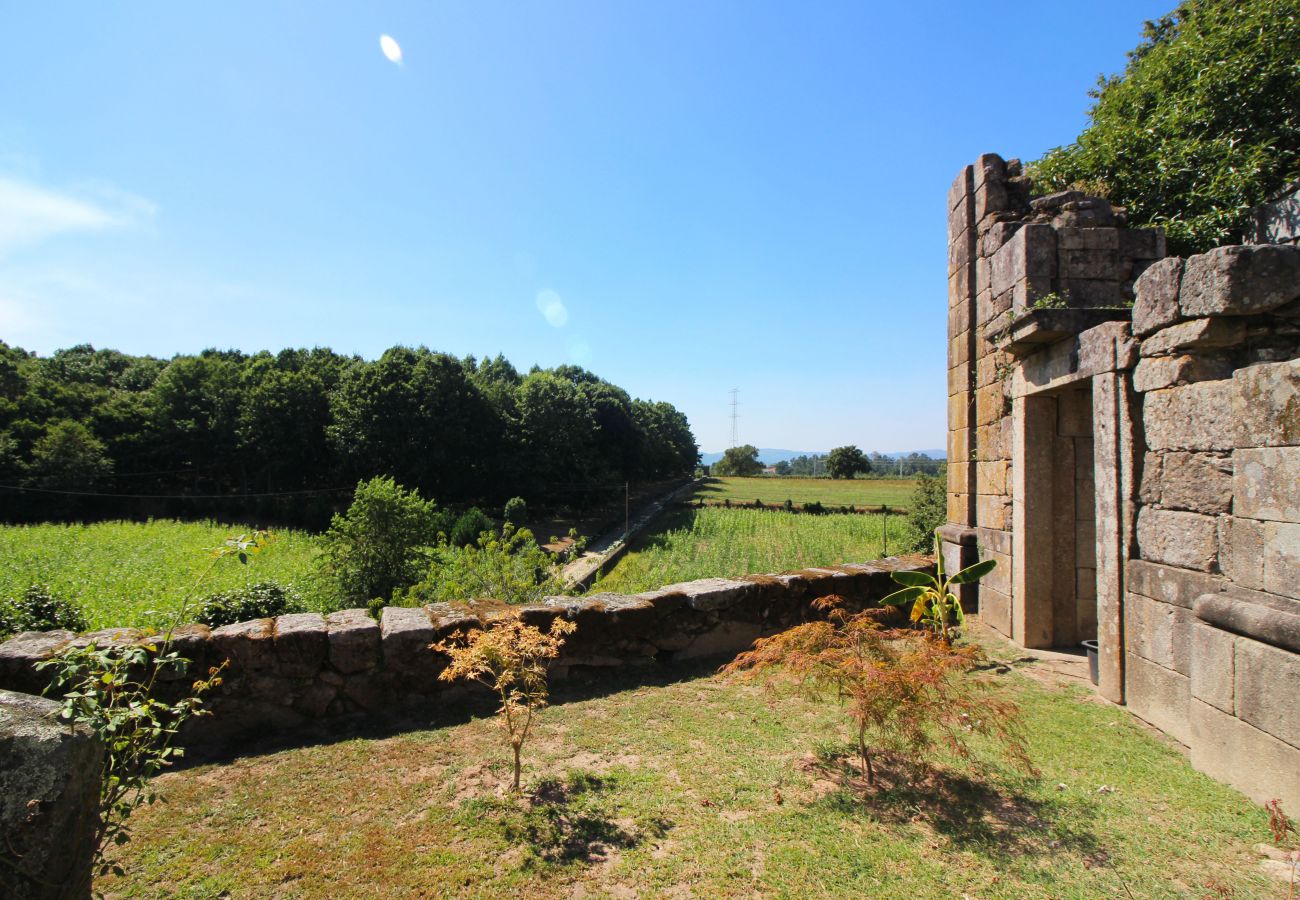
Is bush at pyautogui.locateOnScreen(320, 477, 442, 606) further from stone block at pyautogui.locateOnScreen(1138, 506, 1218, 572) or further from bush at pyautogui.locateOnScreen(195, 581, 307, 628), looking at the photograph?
stone block at pyautogui.locateOnScreen(1138, 506, 1218, 572)

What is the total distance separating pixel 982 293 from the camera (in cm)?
714

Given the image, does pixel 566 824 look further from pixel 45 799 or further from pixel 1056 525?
pixel 1056 525

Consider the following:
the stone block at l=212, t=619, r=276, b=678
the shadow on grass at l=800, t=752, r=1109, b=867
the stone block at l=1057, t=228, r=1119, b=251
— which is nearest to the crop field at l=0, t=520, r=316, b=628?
the stone block at l=212, t=619, r=276, b=678

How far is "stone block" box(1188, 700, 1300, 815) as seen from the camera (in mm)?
3029

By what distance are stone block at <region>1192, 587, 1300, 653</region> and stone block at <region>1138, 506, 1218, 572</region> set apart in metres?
0.31

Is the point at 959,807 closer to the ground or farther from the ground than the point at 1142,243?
closer to the ground

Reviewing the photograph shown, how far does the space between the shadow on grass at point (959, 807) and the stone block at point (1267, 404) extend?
233 centimetres

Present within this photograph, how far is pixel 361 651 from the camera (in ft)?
14.1

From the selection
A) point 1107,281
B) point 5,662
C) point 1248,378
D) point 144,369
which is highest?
point 144,369

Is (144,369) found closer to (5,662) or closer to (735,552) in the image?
(735,552)

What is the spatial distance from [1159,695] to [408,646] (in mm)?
5586

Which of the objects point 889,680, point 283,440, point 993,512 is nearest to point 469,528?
point 283,440

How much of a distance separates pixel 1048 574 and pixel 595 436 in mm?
35525

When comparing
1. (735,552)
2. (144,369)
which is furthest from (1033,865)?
(144,369)
